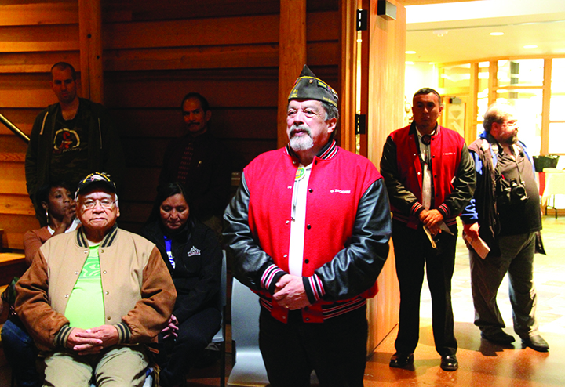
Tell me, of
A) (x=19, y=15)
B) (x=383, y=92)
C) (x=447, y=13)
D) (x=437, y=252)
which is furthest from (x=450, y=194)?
(x=447, y=13)

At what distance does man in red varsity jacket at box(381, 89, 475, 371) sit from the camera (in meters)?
3.41

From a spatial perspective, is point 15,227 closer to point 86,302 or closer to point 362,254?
point 86,302

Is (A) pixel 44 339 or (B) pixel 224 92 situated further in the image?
(B) pixel 224 92

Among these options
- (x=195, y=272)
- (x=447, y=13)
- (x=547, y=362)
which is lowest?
(x=547, y=362)

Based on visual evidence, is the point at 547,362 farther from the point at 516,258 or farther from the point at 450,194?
the point at 450,194

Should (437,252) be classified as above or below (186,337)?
above

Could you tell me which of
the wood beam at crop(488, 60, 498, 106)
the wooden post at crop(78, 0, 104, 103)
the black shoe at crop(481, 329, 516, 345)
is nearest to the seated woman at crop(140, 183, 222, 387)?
the wooden post at crop(78, 0, 104, 103)

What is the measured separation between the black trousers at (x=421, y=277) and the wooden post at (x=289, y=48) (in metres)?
0.97

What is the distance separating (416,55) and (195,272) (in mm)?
9566

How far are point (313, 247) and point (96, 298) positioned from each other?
103 cm

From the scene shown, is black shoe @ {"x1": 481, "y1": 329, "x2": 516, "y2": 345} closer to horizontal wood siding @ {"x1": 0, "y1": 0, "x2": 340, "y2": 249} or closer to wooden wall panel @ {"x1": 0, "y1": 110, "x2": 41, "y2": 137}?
horizontal wood siding @ {"x1": 0, "y1": 0, "x2": 340, "y2": 249}

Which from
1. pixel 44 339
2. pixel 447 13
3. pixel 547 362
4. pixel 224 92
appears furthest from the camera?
pixel 447 13

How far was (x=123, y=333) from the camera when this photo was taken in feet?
8.02

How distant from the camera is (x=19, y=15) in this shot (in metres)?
4.36
